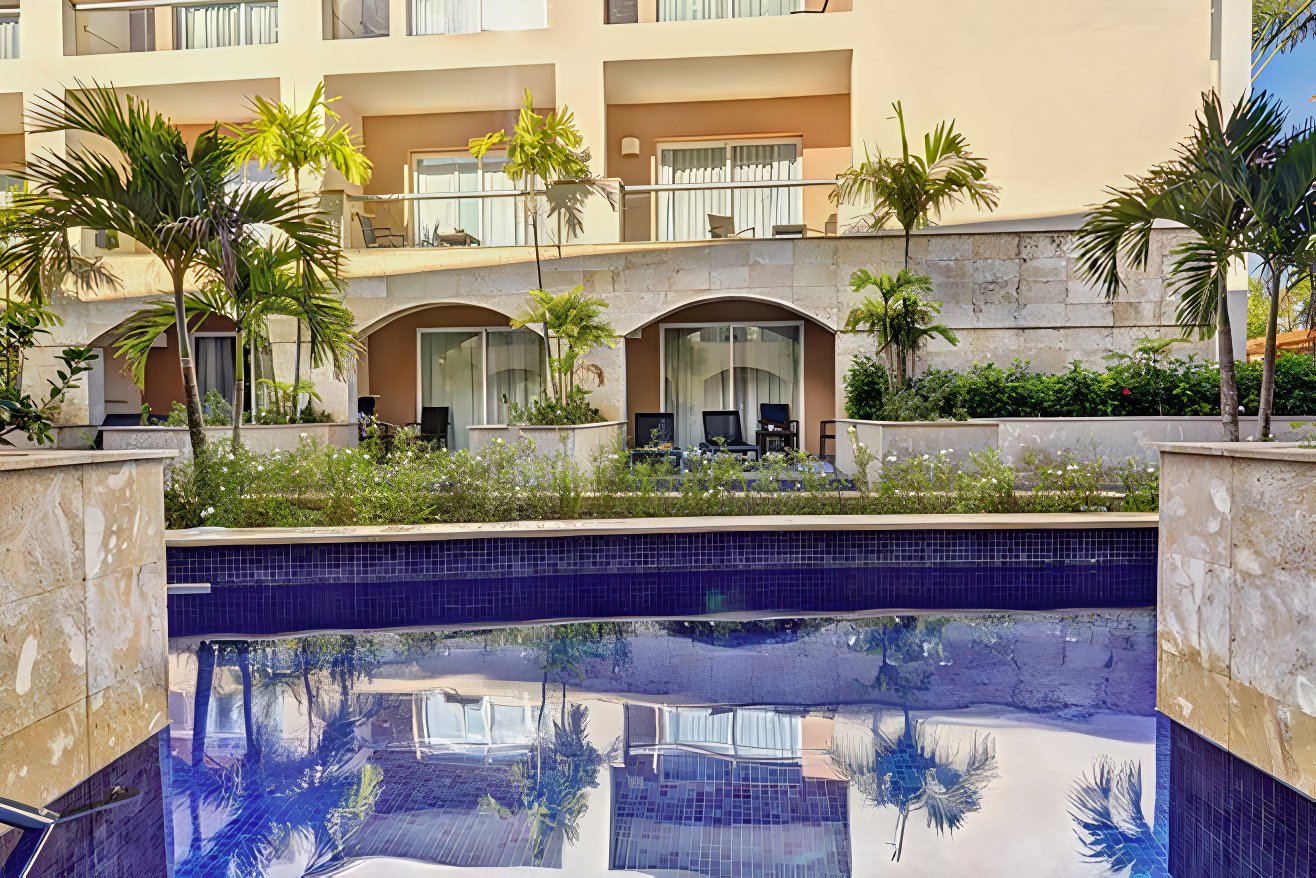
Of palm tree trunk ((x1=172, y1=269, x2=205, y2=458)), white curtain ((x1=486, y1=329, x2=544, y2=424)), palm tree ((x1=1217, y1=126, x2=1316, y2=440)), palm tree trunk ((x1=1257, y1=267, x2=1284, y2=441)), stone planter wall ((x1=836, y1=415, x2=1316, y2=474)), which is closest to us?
palm tree ((x1=1217, y1=126, x2=1316, y2=440))

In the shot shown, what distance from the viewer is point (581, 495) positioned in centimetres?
860

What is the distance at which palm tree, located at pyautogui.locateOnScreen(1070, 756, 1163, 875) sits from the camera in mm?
3227

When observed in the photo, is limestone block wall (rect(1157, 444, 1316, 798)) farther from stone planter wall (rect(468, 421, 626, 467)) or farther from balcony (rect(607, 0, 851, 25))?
balcony (rect(607, 0, 851, 25))

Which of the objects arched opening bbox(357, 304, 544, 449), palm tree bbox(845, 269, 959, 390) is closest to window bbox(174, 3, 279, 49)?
arched opening bbox(357, 304, 544, 449)

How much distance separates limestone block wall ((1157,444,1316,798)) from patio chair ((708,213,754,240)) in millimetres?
9611

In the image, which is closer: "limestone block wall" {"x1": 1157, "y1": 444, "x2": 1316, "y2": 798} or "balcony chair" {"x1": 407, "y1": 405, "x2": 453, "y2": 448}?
"limestone block wall" {"x1": 1157, "y1": 444, "x2": 1316, "y2": 798}

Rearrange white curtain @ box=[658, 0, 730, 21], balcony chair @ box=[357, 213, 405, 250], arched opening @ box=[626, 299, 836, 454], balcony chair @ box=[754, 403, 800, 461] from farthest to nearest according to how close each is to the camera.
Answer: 1. arched opening @ box=[626, 299, 836, 454]
2. white curtain @ box=[658, 0, 730, 21]
3. balcony chair @ box=[357, 213, 405, 250]
4. balcony chair @ box=[754, 403, 800, 461]

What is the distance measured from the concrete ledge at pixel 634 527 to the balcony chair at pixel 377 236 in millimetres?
6997

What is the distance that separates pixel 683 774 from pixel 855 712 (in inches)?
45.0

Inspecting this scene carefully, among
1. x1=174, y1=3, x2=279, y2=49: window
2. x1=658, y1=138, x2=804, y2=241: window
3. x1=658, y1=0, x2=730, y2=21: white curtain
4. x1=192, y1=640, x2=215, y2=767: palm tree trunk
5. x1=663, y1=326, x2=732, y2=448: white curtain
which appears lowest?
x1=192, y1=640, x2=215, y2=767: palm tree trunk

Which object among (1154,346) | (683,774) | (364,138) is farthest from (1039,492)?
(364,138)

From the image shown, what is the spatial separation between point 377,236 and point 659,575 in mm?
8421

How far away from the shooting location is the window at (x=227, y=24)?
597 inches

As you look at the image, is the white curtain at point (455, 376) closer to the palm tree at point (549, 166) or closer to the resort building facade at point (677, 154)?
the resort building facade at point (677, 154)
